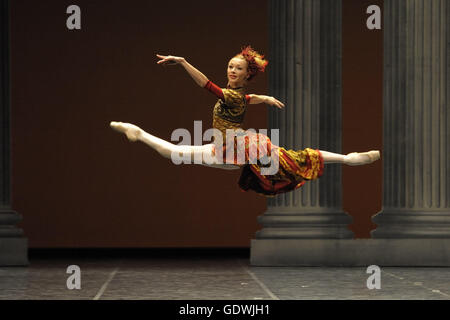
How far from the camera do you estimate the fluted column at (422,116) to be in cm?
1994

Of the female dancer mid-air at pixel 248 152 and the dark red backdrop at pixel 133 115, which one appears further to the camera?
the dark red backdrop at pixel 133 115

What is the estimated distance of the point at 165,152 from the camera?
11.4 metres

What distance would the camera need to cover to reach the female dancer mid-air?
11.6 metres

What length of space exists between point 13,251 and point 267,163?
9607 millimetres

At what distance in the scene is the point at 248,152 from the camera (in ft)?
38.4

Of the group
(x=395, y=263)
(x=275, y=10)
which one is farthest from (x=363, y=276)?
(x=275, y=10)

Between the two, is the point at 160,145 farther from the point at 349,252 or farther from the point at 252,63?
the point at 349,252

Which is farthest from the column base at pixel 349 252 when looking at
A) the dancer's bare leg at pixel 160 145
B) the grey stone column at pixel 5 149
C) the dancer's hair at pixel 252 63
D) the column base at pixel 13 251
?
the dancer's hair at pixel 252 63

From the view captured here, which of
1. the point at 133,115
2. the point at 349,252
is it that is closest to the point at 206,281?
the point at 349,252

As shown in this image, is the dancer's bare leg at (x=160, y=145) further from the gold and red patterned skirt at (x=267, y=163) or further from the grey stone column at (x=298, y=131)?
the grey stone column at (x=298, y=131)

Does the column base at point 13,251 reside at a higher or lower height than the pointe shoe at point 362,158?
lower

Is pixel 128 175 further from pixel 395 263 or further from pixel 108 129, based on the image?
pixel 395 263

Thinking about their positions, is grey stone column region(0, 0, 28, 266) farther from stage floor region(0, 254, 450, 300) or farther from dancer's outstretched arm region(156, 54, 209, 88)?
dancer's outstretched arm region(156, 54, 209, 88)

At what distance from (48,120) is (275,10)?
25.9 feet
